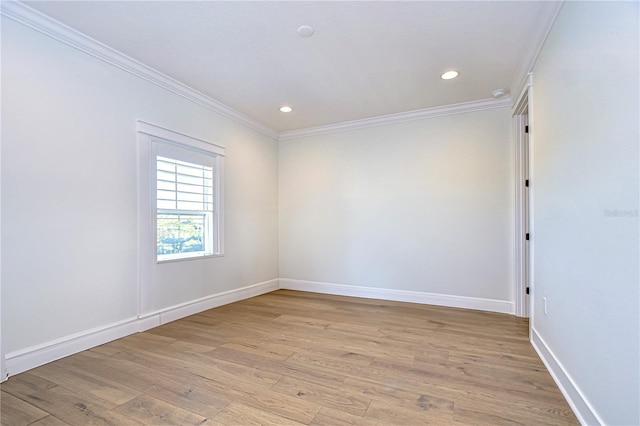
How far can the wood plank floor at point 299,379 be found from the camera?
1.67 meters

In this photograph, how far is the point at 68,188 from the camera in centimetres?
241

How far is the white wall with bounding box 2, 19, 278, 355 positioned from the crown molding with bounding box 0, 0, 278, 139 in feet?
0.18

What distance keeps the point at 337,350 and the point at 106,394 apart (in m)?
1.59

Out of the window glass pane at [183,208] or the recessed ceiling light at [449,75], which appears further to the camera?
the window glass pane at [183,208]

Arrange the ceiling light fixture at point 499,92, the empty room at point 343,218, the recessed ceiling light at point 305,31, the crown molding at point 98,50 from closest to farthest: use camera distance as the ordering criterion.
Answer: the empty room at point 343,218 < the crown molding at point 98,50 < the recessed ceiling light at point 305,31 < the ceiling light fixture at point 499,92

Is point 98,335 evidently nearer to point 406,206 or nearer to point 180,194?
point 180,194

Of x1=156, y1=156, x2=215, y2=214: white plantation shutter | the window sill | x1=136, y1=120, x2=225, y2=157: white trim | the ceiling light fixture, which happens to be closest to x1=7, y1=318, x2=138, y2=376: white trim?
the window sill

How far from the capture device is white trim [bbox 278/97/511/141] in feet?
12.2

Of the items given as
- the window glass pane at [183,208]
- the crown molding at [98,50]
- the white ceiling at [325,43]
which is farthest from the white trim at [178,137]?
the white ceiling at [325,43]

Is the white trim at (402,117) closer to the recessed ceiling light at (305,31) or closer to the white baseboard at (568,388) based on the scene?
the recessed ceiling light at (305,31)

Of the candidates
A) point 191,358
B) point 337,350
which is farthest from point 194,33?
point 337,350

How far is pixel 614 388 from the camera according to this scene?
133cm

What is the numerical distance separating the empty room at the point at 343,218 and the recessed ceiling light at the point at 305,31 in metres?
0.01

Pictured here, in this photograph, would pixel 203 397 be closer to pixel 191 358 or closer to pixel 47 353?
pixel 191 358
